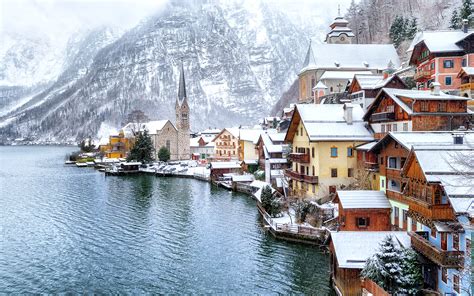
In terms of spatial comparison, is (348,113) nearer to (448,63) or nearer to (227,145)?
(448,63)

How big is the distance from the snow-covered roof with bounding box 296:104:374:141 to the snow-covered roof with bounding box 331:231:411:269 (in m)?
17.8

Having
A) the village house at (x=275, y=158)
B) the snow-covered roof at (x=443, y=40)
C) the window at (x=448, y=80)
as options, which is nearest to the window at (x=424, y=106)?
the window at (x=448, y=80)

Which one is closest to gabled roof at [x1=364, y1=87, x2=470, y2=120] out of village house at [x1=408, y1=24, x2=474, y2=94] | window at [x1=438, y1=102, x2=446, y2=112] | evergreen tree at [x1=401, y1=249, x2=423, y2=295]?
window at [x1=438, y1=102, x2=446, y2=112]

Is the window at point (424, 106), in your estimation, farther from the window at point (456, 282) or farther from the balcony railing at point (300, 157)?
the window at point (456, 282)

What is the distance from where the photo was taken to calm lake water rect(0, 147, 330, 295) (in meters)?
26.6

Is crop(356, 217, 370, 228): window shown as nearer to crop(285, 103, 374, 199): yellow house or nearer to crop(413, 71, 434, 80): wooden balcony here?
crop(285, 103, 374, 199): yellow house

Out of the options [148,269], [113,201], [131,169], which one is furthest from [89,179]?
[148,269]

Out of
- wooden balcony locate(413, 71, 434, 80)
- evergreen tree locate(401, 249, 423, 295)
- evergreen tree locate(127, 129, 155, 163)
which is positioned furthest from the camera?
evergreen tree locate(127, 129, 155, 163)

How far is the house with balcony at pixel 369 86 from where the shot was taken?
44688 mm

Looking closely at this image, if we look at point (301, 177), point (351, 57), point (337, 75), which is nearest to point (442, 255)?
point (301, 177)

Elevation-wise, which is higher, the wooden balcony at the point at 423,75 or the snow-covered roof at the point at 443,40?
the snow-covered roof at the point at 443,40

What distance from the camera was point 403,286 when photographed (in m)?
20.4

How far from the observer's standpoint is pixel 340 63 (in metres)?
83.2

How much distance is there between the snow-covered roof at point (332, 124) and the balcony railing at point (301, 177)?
384 cm
